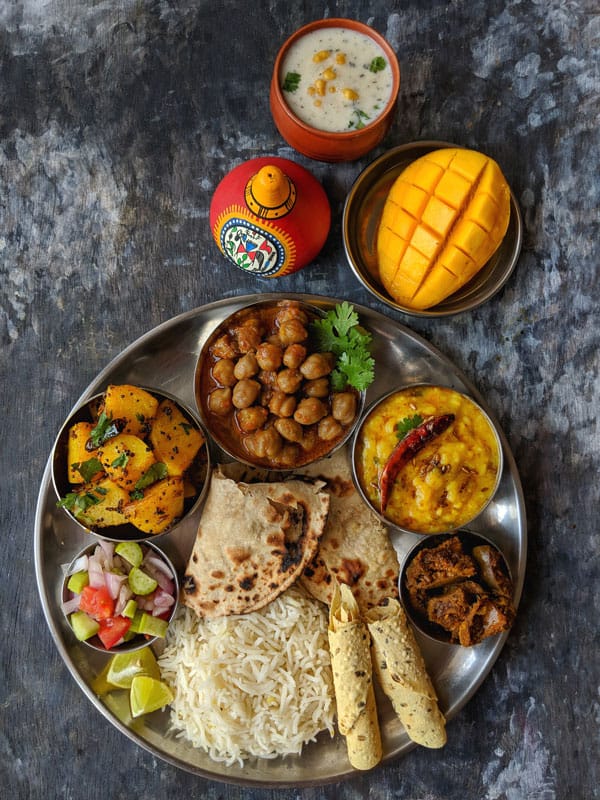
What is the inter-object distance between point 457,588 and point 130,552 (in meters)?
1.57

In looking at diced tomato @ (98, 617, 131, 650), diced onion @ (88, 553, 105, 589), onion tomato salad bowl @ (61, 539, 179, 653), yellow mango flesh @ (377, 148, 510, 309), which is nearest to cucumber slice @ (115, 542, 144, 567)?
onion tomato salad bowl @ (61, 539, 179, 653)

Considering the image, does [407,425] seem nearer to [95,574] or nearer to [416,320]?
[416,320]

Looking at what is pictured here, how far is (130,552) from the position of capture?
3.19 metres

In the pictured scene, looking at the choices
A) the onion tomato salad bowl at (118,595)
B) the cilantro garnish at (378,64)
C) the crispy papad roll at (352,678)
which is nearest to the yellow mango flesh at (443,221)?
the cilantro garnish at (378,64)

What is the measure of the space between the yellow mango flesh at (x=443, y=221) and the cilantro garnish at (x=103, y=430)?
149 cm

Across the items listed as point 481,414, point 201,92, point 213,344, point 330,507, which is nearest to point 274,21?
point 201,92

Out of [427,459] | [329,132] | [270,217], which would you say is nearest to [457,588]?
[427,459]

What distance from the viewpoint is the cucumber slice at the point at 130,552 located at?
3.19 m

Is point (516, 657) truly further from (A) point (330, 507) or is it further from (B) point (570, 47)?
(B) point (570, 47)

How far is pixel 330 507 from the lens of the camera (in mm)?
3242

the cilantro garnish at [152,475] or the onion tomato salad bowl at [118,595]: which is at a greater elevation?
the cilantro garnish at [152,475]

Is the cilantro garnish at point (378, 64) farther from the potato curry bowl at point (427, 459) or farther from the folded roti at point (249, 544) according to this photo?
the folded roti at point (249, 544)

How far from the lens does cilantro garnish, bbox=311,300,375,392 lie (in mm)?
3070

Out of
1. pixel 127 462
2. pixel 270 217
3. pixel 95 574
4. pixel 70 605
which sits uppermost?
pixel 270 217
